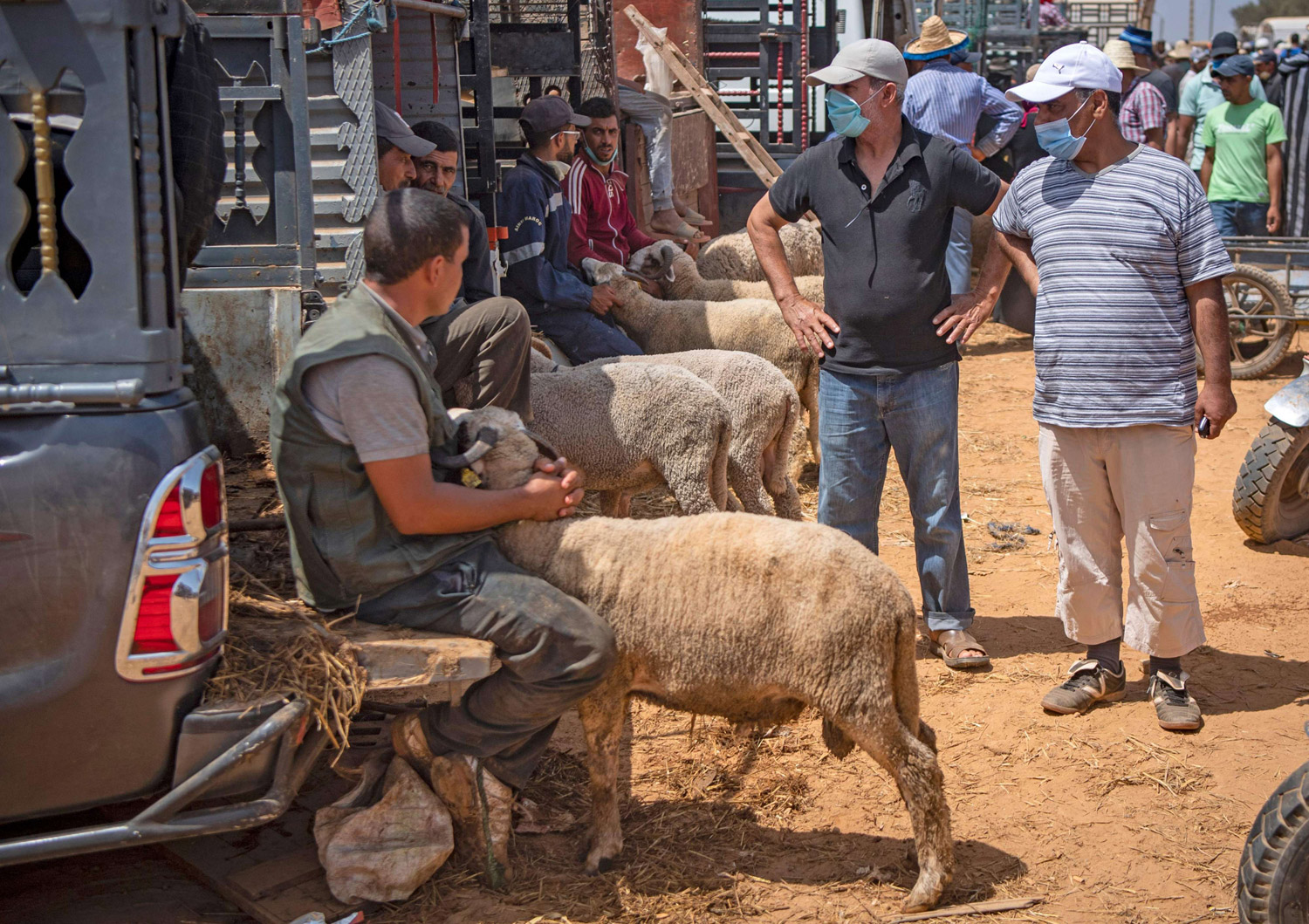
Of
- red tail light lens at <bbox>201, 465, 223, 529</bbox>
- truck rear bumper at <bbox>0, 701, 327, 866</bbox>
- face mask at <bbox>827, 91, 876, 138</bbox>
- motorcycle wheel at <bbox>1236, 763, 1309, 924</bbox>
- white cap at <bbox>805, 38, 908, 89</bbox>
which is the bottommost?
motorcycle wheel at <bbox>1236, 763, 1309, 924</bbox>

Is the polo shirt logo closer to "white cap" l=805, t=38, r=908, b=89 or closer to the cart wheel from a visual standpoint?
"white cap" l=805, t=38, r=908, b=89

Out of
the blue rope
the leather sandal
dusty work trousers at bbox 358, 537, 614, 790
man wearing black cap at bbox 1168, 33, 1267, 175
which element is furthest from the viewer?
man wearing black cap at bbox 1168, 33, 1267, 175

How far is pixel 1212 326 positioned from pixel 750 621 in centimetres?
222

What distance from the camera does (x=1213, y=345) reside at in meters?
4.36

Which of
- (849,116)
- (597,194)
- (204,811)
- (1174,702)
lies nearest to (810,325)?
(849,116)

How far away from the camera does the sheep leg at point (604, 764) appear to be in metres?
3.63

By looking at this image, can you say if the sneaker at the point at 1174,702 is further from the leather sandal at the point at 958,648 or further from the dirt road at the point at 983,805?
the leather sandal at the point at 958,648

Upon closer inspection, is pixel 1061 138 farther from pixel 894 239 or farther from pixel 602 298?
pixel 602 298

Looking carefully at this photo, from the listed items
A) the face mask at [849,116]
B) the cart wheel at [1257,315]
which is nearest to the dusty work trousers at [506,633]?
the face mask at [849,116]

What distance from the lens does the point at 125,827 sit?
9.27 ft

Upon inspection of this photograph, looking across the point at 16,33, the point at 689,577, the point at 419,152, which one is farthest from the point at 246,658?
the point at 419,152

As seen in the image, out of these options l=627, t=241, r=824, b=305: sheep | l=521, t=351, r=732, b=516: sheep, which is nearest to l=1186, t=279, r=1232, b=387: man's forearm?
l=521, t=351, r=732, b=516: sheep

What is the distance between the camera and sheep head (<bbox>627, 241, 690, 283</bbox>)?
8547 mm

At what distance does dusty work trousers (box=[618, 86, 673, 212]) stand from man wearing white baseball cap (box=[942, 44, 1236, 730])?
254 inches
